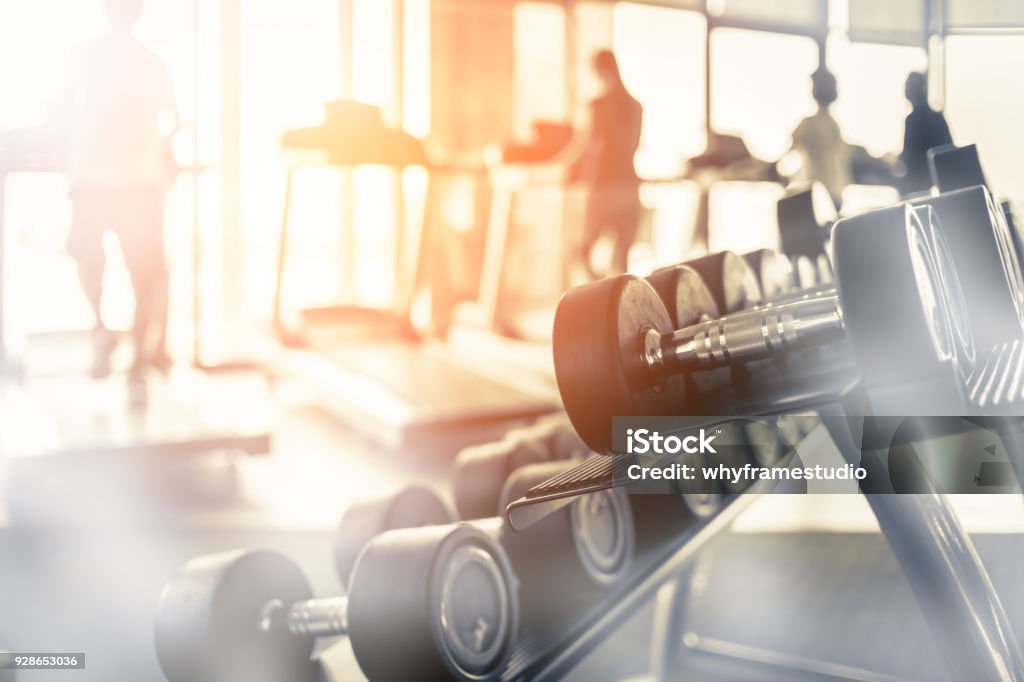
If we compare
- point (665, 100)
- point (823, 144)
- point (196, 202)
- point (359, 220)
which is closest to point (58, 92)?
point (196, 202)

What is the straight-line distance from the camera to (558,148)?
11.6 ft

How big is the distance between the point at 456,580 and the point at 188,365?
3.12m

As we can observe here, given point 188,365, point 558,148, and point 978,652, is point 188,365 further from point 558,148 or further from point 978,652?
point 978,652

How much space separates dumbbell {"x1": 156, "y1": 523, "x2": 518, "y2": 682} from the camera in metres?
0.57

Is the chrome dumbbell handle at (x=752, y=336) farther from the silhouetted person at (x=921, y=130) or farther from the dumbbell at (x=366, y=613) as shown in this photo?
the silhouetted person at (x=921, y=130)

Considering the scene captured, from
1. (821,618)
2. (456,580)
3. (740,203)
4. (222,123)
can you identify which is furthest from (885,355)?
(740,203)

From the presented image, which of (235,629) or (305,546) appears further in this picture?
(305,546)

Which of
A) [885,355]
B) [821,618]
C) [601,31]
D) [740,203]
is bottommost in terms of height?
[821,618]

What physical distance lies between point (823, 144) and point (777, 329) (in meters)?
2.42

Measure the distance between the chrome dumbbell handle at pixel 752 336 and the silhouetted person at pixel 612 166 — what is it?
2636 millimetres

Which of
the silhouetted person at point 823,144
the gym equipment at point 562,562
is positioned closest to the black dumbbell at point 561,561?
the gym equipment at point 562,562

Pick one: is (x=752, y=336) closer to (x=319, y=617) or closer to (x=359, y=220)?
(x=319, y=617)

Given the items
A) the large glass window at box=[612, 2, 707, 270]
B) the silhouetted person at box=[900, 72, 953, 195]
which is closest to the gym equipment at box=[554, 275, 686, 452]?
the silhouetted person at box=[900, 72, 953, 195]

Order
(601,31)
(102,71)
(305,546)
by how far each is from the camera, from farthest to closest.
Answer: (601,31), (102,71), (305,546)
